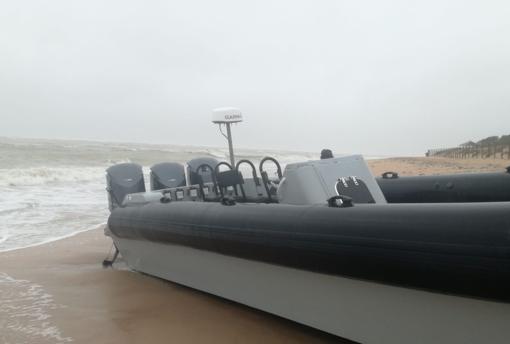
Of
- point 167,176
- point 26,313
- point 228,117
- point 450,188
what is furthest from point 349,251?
point 167,176

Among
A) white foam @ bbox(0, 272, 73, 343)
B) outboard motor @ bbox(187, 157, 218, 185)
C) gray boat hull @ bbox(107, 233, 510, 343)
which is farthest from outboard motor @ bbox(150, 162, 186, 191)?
gray boat hull @ bbox(107, 233, 510, 343)

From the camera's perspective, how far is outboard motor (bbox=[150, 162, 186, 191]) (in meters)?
6.41

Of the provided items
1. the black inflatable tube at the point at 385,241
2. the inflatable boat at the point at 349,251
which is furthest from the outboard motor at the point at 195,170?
the black inflatable tube at the point at 385,241

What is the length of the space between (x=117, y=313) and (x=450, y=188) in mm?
3402

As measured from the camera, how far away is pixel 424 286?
2.51 metres

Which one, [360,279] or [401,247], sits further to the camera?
[360,279]

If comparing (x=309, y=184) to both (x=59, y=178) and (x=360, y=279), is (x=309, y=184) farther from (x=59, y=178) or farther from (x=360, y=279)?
(x=59, y=178)

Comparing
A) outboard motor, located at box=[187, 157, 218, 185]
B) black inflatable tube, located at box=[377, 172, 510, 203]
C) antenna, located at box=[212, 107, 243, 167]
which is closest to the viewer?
black inflatable tube, located at box=[377, 172, 510, 203]

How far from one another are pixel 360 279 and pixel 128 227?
3034 mm

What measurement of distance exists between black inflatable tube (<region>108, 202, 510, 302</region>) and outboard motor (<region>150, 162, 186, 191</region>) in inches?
99.1

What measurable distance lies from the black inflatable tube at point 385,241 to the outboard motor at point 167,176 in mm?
2517

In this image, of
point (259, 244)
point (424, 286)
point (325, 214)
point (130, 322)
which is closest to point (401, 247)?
point (424, 286)

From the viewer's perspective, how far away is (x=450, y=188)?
5.05 metres

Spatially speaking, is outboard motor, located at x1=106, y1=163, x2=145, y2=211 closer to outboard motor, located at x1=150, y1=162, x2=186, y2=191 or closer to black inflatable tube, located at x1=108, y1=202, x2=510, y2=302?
outboard motor, located at x1=150, y1=162, x2=186, y2=191
